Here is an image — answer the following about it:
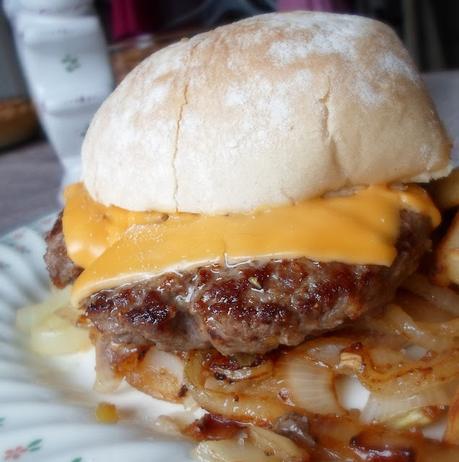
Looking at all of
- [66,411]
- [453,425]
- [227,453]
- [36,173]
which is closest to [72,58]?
[36,173]

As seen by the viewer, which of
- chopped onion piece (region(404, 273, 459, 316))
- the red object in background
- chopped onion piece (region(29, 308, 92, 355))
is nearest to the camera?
chopped onion piece (region(404, 273, 459, 316))

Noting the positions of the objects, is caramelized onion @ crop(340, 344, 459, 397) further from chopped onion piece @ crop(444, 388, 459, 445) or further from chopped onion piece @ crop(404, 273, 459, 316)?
chopped onion piece @ crop(404, 273, 459, 316)

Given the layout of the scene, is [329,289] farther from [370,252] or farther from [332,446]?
[332,446]

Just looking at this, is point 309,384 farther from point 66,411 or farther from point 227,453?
point 66,411

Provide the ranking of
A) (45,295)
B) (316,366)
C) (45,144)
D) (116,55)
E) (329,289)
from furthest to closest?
1. (45,144)
2. (116,55)
3. (45,295)
4. (316,366)
5. (329,289)

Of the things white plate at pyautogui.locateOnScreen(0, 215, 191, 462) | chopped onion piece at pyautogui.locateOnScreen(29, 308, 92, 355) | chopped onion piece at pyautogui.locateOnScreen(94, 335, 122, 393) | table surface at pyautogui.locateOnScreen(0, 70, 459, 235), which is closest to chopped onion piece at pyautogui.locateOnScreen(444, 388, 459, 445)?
white plate at pyautogui.locateOnScreen(0, 215, 191, 462)

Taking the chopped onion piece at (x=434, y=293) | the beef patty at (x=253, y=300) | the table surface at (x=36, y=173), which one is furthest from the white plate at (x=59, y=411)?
the table surface at (x=36, y=173)

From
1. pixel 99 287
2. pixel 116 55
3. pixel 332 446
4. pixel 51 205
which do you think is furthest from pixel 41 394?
pixel 116 55
